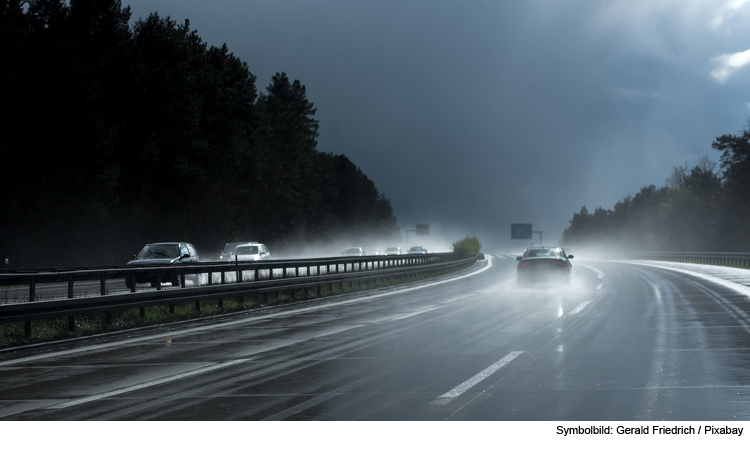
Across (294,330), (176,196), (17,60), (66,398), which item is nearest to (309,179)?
(176,196)

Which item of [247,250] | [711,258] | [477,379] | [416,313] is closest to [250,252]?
[247,250]

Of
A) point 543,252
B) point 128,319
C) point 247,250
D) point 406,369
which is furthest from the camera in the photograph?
point 247,250

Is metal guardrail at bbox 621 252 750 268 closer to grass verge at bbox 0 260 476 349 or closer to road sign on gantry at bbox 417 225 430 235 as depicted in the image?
grass verge at bbox 0 260 476 349

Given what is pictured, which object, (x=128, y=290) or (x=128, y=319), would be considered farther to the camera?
(x=128, y=290)

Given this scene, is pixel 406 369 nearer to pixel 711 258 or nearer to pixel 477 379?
pixel 477 379

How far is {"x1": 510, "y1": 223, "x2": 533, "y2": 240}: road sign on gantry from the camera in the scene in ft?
431

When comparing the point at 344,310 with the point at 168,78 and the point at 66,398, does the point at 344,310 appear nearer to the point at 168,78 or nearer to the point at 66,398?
the point at 66,398

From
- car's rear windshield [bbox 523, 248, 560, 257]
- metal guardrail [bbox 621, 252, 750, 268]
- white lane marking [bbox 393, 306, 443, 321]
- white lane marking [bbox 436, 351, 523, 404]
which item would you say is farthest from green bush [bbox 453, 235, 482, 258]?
white lane marking [bbox 436, 351, 523, 404]

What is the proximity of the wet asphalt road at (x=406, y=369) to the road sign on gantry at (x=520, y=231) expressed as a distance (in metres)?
112

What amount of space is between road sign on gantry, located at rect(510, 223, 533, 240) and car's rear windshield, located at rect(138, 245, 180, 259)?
103 m

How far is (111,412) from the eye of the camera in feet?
27.2

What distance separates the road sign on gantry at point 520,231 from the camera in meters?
132

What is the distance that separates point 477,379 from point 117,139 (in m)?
50.6

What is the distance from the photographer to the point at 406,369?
36.6ft
